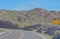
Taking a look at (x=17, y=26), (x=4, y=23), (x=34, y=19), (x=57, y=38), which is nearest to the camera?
(x=57, y=38)

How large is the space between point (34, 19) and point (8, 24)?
43635 millimetres

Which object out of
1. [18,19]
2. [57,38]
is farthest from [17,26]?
[57,38]

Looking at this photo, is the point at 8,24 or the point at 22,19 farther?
the point at 22,19

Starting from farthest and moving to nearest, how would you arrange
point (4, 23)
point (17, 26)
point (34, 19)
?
point (34, 19), point (4, 23), point (17, 26)

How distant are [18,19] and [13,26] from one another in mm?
47539

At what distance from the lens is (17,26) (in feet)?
491

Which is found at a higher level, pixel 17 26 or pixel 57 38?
pixel 57 38

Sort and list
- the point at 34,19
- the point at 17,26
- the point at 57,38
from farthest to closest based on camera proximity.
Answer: the point at 34,19
the point at 17,26
the point at 57,38

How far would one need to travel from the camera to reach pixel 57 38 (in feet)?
45.4

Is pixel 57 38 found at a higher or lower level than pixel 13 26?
higher

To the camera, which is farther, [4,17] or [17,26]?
[4,17]

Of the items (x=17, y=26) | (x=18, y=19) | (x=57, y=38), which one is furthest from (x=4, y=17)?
(x=57, y=38)

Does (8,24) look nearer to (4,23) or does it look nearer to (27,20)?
(4,23)

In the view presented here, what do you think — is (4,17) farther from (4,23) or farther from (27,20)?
(4,23)
